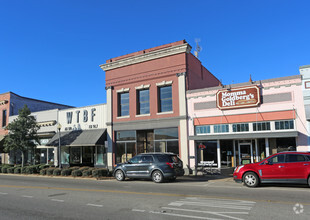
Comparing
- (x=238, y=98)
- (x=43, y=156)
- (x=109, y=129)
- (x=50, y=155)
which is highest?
(x=238, y=98)

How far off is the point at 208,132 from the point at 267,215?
1225 cm

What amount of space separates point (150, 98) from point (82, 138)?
746cm

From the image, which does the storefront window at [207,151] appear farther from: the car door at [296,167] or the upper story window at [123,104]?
the upper story window at [123,104]

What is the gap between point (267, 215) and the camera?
691cm

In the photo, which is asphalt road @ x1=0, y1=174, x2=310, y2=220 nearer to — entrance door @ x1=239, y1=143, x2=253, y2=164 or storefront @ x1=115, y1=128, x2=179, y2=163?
entrance door @ x1=239, y1=143, x2=253, y2=164

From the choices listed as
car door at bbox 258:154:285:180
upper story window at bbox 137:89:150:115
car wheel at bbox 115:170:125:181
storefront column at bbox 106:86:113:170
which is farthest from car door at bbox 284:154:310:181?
storefront column at bbox 106:86:113:170

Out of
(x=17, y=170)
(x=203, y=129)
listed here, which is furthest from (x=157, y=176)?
(x=17, y=170)

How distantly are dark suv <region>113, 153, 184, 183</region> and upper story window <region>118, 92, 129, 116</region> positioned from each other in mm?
7600

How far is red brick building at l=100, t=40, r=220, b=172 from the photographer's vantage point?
67.1ft

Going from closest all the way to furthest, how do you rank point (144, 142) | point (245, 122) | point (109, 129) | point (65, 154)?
point (245, 122) → point (144, 142) → point (109, 129) → point (65, 154)

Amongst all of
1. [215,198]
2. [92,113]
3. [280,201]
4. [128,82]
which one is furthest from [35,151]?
[280,201]

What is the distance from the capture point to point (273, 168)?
11984 millimetres

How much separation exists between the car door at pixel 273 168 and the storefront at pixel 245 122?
4.06 m

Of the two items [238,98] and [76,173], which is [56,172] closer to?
[76,173]
